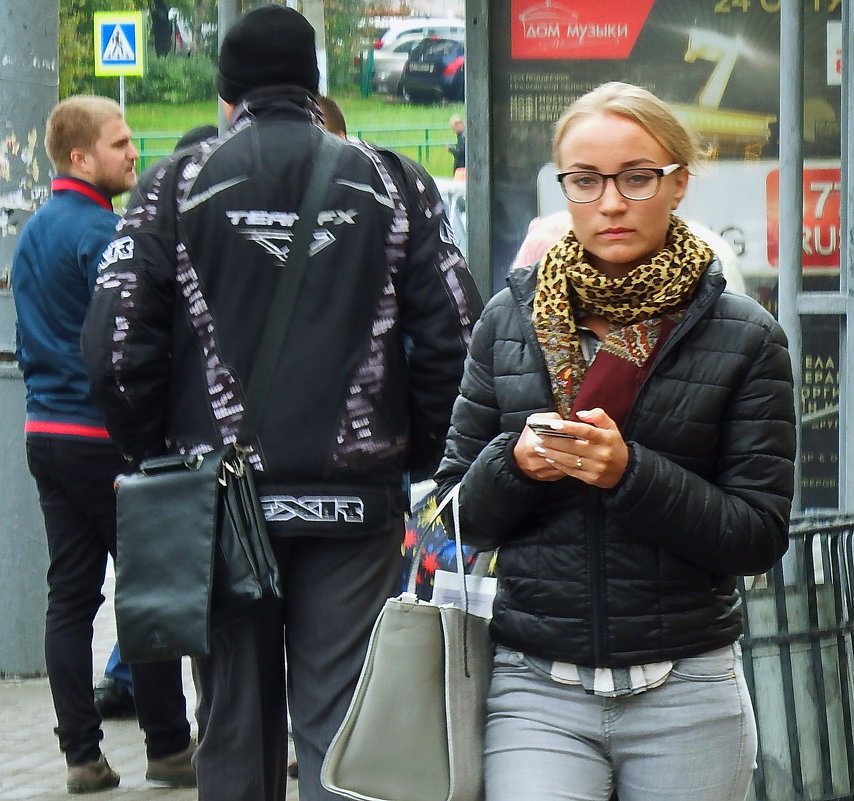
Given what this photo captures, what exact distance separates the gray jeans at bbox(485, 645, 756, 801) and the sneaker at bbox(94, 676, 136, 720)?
144 inches

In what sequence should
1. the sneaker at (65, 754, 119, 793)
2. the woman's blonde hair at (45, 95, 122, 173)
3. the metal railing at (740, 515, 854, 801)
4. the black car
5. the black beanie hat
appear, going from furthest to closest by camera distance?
the black car, the woman's blonde hair at (45, 95, 122, 173), the sneaker at (65, 754, 119, 793), the metal railing at (740, 515, 854, 801), the black beanie hat

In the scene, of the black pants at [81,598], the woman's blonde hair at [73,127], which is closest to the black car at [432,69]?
the woman's blonde hair at [73,127]

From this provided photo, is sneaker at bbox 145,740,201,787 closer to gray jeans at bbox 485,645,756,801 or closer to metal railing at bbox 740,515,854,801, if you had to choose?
metal railing at bbox 740,515,854,801

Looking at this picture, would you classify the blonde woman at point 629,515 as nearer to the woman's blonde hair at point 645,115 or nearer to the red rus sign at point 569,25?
the woman's blonde hair at point 645,115

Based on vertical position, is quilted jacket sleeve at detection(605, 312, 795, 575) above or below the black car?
below

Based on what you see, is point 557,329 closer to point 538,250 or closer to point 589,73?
point 538,250

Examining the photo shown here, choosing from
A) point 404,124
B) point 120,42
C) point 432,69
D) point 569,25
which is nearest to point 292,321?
point 569,25

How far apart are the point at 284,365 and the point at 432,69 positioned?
15183mm

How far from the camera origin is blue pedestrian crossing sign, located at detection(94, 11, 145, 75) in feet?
54.4

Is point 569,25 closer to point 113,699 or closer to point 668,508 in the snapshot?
point 113,699

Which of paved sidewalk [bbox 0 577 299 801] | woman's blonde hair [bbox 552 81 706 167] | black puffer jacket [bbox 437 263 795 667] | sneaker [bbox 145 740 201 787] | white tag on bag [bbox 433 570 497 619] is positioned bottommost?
paved sidewalk [bbox 0 577 299 801]

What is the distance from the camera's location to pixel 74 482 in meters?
4.95

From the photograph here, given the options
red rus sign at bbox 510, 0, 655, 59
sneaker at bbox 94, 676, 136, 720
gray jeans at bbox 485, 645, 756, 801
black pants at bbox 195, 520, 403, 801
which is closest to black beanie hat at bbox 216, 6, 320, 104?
black pants at bbox 195, 520, 403, 801

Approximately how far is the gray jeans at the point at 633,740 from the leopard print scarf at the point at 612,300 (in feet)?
1.42
